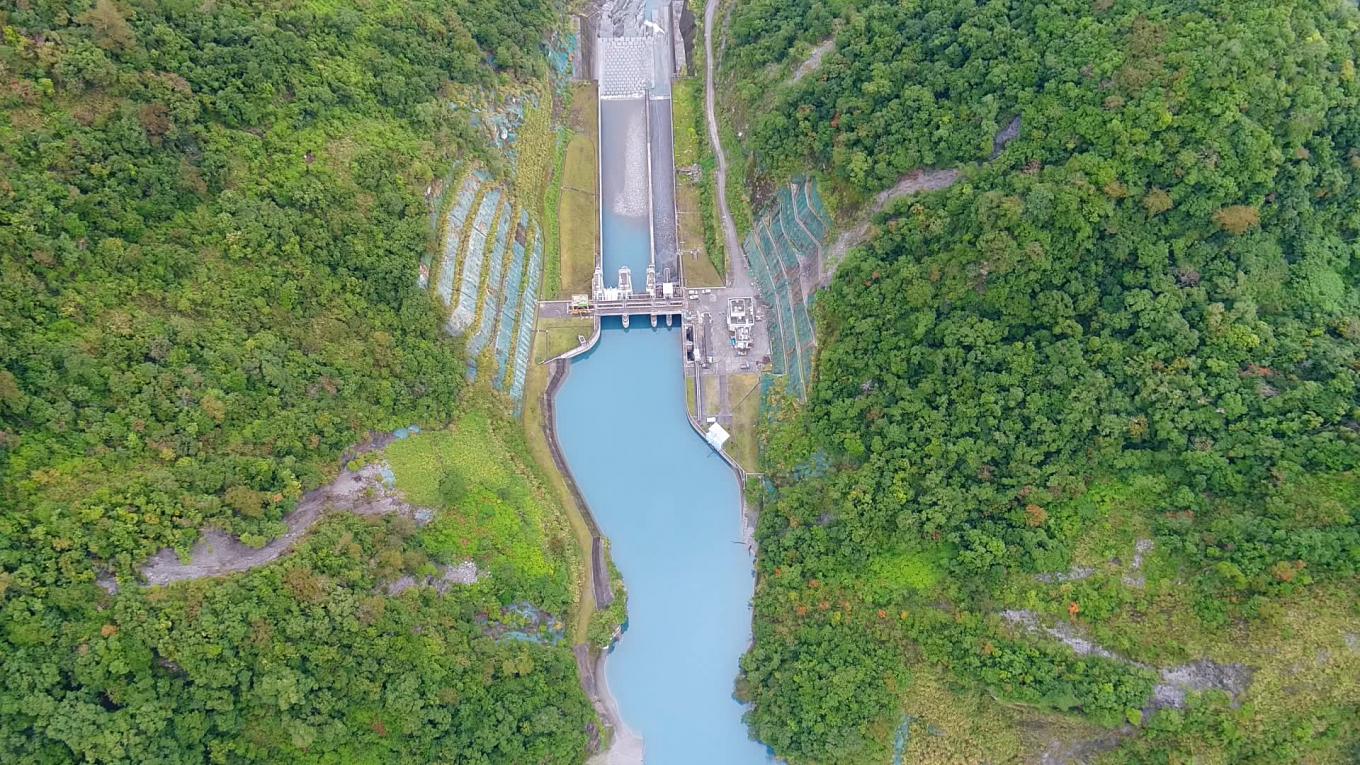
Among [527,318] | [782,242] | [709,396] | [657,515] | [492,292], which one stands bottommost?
[657,515]

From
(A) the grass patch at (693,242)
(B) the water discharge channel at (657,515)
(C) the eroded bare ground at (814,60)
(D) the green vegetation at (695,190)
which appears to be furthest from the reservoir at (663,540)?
(C) the eroded bare ground at (814,60)

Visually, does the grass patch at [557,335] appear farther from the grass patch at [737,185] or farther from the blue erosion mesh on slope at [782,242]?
the blue erosion mesh on slope at [782,242]

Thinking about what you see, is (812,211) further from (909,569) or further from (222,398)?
(222,398)

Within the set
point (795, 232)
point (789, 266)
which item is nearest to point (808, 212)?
point (795, 232)

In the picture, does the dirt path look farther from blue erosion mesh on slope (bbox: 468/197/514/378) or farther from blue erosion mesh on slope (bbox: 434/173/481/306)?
blue erosion mesh on slope (bbox: 434/173/481/306)

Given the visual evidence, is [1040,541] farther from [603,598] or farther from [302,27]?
[302,27]

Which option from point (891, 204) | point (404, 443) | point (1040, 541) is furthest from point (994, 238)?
point (404, 443)
